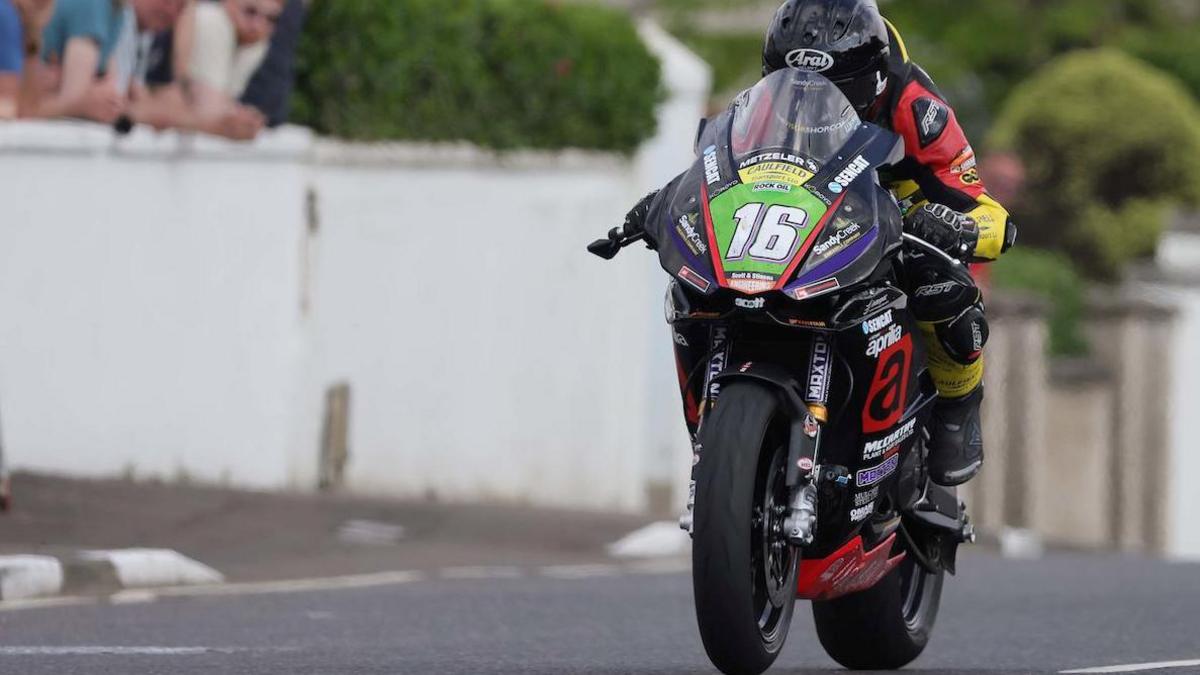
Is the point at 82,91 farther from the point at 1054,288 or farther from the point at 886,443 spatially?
the point at 1054,288

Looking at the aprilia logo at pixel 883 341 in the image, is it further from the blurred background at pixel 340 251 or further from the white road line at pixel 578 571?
the blurred background at pixel 340 251

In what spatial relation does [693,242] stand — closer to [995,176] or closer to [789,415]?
[789,415]

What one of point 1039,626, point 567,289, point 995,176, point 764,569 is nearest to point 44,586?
point 1039,626

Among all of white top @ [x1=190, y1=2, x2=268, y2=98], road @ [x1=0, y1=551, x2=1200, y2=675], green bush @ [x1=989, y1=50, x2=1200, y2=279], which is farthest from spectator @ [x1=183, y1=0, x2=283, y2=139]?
green bush @ [x1=989, y1=50, x2=1200, y2=279]

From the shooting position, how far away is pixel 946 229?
7.50 meters

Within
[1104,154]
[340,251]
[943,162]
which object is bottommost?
[943,162]

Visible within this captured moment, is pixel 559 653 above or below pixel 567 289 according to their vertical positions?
below

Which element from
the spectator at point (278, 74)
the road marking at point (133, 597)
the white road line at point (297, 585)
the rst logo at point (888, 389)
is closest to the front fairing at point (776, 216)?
the rst logo at point (888, 389)

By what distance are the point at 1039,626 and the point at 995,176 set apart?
19274 millimetres

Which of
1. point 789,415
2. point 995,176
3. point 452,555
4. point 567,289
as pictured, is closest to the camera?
point 789,415

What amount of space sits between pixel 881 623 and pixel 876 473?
31.4 inches

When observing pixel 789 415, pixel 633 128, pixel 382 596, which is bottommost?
pixel 382 596

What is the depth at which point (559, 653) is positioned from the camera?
8562 millimetres

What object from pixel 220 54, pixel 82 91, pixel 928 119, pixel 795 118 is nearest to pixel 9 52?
pixel 82 91
